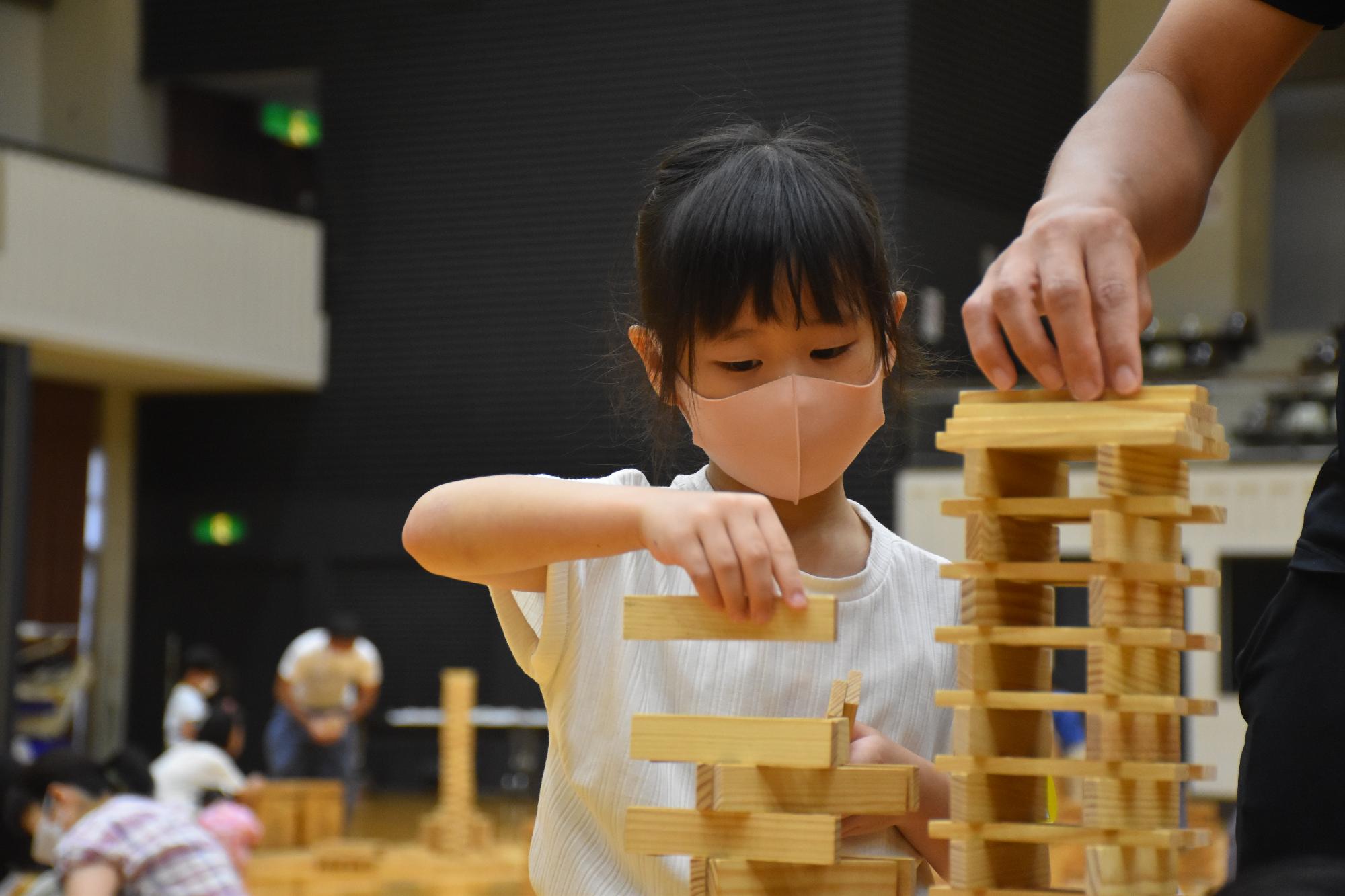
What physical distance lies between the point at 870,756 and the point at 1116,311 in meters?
0.42

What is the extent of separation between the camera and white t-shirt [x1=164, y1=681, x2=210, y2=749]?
1237 cm

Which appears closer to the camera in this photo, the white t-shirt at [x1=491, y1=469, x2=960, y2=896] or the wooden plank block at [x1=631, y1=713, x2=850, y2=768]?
the wooden plank block at [x1=631, y1=713, x2=850, y2=768]

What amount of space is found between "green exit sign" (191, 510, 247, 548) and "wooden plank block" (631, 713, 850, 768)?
18.2 metres

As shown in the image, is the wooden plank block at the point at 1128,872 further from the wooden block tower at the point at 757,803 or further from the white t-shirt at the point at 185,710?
the white t-shirt at the point at 185,710

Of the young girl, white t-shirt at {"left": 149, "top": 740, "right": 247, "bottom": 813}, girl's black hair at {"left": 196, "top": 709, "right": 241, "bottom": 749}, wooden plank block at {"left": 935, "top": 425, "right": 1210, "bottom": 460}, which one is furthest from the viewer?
girl's black hair at {"left": 196, "top": 709, "right": 241, "bottom": 749}

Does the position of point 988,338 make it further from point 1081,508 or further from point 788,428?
point 788,428

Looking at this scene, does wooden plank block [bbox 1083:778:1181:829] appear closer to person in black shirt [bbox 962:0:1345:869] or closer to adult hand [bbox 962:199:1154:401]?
person in black shirt [bbox 962:0:1345:869]

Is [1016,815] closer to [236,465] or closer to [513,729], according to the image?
[513,729]

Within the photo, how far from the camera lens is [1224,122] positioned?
4.70ft

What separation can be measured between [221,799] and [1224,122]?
8714 mm

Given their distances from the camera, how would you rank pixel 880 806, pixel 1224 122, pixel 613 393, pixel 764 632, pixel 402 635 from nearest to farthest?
pixel 764 632 < pixel 880 806 < pixel 1224 122 < pixel 613 393 < pixel 402 635

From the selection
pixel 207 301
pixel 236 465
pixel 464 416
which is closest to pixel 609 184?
pixel 464 416

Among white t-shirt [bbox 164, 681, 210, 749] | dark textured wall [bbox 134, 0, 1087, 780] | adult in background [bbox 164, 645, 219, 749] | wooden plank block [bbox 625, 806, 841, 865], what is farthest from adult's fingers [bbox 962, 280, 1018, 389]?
dark textured wall [bbox 134, 0, 1087, 780]

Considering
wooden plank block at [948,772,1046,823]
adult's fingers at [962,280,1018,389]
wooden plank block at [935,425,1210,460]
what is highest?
adult's fingers at [962,280,1018,389]
